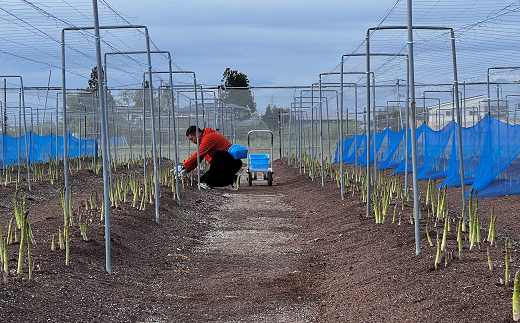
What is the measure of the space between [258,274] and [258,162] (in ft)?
34.0

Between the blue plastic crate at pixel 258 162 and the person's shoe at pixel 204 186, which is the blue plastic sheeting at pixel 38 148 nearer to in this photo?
the blue plastic crate at pixel 258 162

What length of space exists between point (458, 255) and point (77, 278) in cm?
295

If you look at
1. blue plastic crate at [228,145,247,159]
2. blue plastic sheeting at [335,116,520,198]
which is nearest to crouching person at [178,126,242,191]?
blue plastic crate at [228,145,247,159]

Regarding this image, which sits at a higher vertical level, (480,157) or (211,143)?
(211,143)

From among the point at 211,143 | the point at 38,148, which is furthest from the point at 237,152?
the point at 38,148

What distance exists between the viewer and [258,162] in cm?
1612

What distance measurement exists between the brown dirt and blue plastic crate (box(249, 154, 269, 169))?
673 centimetres

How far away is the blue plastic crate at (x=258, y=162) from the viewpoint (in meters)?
16.0

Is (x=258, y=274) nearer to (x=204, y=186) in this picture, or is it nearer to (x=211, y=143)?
(x=204, y=186)

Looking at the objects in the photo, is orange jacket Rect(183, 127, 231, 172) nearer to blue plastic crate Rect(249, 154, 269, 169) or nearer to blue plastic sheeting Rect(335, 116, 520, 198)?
blue plastic crate Rect(249, 154, 269, 169)

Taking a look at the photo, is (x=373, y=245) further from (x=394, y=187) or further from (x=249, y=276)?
(x=394, y=187)

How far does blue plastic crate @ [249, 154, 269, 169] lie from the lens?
1599 cm

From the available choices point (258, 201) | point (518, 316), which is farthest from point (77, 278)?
point (258, 201)

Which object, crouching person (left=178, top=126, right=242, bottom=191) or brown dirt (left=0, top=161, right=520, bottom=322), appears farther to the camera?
crouching person (left=178, top=126, right=242, bottom=191)
